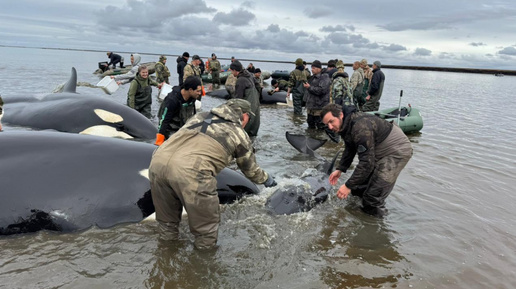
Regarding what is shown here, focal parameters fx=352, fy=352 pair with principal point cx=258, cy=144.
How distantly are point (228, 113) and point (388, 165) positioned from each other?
10.8 feet

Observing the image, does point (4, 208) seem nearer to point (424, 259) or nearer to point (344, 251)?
point (344, 251)

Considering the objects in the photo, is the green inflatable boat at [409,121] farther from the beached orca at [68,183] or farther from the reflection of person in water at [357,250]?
the beached orca at [68,183]

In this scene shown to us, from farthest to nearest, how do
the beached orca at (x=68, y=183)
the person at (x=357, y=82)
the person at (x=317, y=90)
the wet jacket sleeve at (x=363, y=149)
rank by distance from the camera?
the person at (x=357, y=82)
the person at (x=317, y=90)
the wet jacket sleeve at (x=363, y=149)
the beached orca at (x=68, y=183)

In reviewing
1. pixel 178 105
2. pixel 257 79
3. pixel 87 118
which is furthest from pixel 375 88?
pixel 87 118

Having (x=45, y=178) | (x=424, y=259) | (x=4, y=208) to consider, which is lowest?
(x=424, y=259)

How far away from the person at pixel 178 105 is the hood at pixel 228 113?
2989mm

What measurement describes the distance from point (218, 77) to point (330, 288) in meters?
27.9

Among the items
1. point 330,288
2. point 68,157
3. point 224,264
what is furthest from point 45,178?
point 330,288

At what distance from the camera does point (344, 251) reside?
525 centimetres

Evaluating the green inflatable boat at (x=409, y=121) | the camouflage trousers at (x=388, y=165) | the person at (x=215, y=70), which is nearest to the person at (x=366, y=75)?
the green inflatable boat at (x=409, y=121)

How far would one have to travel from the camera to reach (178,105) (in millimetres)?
8047

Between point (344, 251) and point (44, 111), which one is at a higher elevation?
point (44, 111)

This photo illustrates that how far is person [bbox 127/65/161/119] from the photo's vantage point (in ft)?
39.3

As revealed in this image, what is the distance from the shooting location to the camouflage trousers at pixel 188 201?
414cm
